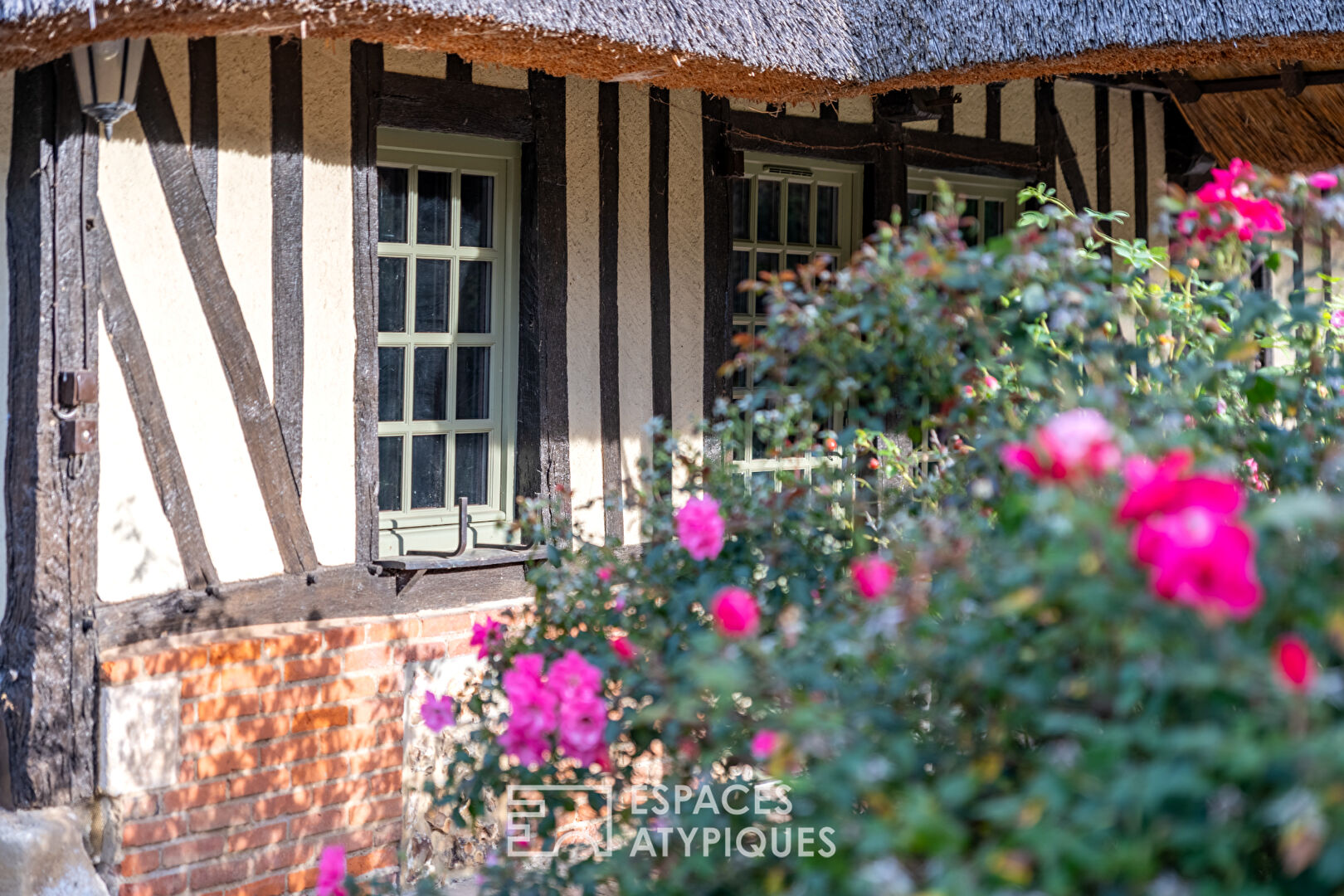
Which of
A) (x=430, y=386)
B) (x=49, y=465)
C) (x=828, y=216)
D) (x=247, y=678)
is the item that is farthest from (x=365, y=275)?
(x=828, y=216)

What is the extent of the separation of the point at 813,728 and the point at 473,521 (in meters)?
3.07

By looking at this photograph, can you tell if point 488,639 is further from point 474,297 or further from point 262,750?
point 474,297

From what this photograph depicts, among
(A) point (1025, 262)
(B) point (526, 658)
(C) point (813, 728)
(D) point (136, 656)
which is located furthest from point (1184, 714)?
(D) point (136, 656)

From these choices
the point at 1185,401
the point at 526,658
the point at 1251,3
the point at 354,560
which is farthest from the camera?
the point at 1251,3

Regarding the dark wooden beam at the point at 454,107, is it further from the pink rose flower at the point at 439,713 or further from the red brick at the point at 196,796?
the pink rose flower at the point at 439,713

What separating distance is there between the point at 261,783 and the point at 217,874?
263mm

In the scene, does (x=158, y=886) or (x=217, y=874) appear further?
(x=217, y=874)

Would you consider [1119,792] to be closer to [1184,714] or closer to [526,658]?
[1184,714]

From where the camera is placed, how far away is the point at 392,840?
418 centimetres

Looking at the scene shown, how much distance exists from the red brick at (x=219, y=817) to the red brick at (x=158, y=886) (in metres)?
0.04

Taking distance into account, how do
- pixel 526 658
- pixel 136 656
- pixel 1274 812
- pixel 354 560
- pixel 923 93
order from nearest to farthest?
pixel 1274 812
pixel 526 658
pixel 136 656
pixel 354 560
pixel 923 93

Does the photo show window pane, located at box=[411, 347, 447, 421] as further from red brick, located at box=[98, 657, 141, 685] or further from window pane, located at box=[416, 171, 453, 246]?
red brick, located at box=[98, 657, 141, 685]

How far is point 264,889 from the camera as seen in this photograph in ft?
12.6

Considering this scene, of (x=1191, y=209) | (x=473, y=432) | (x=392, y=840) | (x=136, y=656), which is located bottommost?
Answer: (x=392, y=840)
